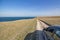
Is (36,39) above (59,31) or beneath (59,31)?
beneath

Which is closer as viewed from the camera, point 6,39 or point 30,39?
point 30,39

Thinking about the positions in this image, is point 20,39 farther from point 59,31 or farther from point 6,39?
point 59,31

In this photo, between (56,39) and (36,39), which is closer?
(56,39)

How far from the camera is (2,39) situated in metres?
15.7

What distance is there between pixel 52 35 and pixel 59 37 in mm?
1208

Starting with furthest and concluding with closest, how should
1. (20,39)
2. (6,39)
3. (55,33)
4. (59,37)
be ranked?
1. (6,39)
2. (20,39)
3. (55,33)
4. (59,37)

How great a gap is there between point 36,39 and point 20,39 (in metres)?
2.31

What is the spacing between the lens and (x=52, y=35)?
41.2 ft

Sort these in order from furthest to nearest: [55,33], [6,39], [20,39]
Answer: [6,39] → [20,39] → [55,33]

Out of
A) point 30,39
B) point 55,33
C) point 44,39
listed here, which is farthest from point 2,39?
point 55,33

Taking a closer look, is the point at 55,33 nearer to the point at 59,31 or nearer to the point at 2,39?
the point at 59,31

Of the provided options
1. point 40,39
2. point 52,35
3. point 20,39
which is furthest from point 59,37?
point 20,39

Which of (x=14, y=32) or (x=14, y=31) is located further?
(x=14, y=31)

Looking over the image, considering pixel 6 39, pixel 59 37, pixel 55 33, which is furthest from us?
pixel 6 39
